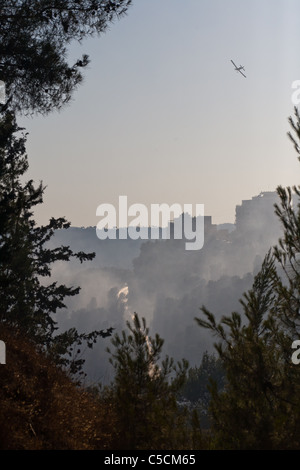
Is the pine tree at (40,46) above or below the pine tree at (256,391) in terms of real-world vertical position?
above

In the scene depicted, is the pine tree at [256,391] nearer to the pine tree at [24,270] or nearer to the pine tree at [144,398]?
the pine tree at [144,398]

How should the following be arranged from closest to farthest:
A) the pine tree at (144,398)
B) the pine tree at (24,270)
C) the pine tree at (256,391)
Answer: the pine tree at (256,391) → the pine tree at (144,398) → the pine tree at (24,270)

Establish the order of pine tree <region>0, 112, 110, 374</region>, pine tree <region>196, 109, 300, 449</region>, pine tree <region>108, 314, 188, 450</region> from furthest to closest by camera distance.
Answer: pine tree <region>0, 112, 110, 374</region> < pine tree <region>108, 314, 188, 450</region> < pine tree <region>196, 109, 300, 449</region>

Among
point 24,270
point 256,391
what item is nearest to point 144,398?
point 256,391

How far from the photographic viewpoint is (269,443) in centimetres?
770

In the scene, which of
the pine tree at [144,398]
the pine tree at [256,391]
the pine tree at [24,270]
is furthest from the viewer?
the pine tree at [24,270]

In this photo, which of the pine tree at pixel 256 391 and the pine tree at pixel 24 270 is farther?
the pine tree at pixel 24 270

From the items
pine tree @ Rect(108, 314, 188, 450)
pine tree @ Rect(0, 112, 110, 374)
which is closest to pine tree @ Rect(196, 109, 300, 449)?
pine tree @ Rect(108, 314, 188, 450)

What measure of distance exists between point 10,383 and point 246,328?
14.0 feet

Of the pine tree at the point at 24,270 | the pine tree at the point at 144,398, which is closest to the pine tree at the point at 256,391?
the pine tree at the point at 144,398

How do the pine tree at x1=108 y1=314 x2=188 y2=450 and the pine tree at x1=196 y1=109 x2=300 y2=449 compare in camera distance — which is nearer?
the pine tree at x1=196 y1=109 x2=300 y2=449

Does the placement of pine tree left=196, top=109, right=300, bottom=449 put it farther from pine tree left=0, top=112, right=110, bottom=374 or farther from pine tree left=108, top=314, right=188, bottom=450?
pine tree left=0, top=112, right=110, bottom=374

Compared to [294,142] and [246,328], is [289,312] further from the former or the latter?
[294,142]
